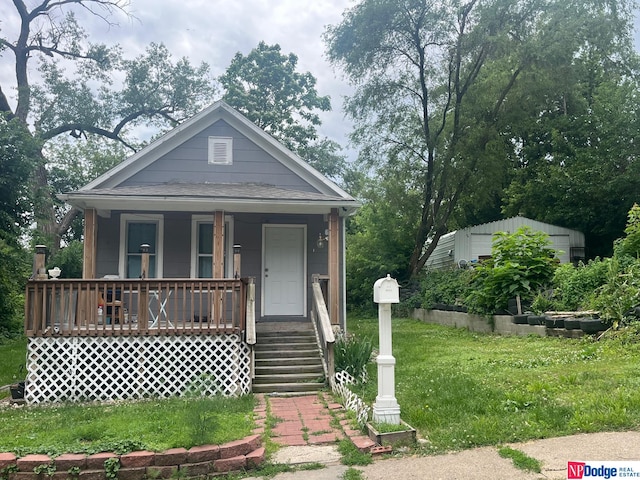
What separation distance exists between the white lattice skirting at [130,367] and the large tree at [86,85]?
13302 mm

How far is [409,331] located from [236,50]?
2369 centimetres

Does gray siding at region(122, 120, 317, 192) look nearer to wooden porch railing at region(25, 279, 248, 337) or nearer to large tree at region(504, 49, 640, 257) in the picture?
wooden porch railing at region(25, 279, 248, 337)

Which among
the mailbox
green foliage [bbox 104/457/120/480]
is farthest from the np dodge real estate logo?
green foliage [bbox 104/457/120/480]

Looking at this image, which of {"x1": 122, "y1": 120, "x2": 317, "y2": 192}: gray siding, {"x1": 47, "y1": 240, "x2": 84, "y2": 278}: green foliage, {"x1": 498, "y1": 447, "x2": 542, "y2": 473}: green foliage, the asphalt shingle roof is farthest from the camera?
{"x1": 47, "y1": 240, "x2": 84, "y2": 278}: green foliage

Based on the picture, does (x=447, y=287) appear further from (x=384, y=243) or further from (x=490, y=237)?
(x=384, y=243)

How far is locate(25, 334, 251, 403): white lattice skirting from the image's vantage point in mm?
7070

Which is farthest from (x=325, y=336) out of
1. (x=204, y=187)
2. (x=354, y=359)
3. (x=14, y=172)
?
(x=14, y=172)

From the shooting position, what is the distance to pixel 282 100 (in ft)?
96.0

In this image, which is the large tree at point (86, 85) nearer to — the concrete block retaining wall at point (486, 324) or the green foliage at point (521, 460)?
the concrete block retaining wall at point (486, 324)

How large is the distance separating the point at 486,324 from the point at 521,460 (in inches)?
312

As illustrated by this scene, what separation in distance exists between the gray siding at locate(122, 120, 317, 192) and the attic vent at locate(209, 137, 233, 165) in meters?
0.09

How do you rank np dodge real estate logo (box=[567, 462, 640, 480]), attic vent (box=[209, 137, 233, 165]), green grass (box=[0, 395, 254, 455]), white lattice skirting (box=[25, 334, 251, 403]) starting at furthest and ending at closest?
attic vent (box=[209, 137, 233, 165])
white lattice skirting (box=[25, 334, 251, 403])
green grass (box=[0, 395, 254, 455])
np dodge real estate logo (box=[567, 462, 640, 480])

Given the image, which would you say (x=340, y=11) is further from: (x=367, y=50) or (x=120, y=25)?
(x=120, y=25)

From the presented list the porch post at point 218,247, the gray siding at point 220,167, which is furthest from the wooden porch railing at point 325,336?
the gray siding at point 220,167
